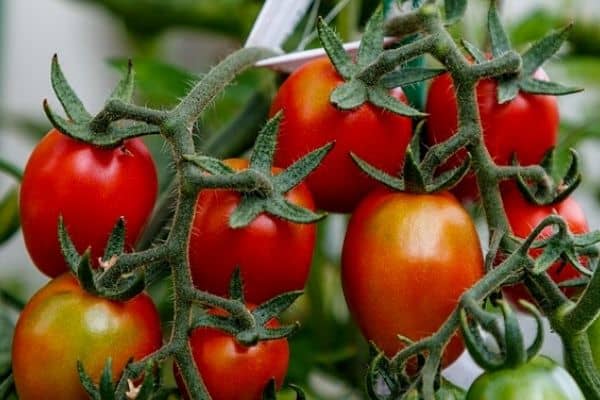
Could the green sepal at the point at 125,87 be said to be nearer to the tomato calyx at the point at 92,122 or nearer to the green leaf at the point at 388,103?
the tomato calyx at the point at 92,122

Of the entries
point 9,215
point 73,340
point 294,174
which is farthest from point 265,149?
point 9,215

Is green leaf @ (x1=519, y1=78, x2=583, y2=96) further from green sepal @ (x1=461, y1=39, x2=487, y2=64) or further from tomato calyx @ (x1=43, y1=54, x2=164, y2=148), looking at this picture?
tomato calyx @ (x1=43, y1=54, x2=164, y2=148)

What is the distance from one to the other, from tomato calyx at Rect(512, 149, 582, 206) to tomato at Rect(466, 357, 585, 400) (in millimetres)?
104

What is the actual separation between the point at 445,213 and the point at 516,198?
6 cm

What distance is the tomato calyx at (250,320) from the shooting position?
1.36 ft

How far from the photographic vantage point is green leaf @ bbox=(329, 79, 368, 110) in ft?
1.49

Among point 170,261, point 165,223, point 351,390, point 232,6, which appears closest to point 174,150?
point 170,261

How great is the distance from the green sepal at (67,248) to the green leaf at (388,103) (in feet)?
0.53

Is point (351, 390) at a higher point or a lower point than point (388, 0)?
lower

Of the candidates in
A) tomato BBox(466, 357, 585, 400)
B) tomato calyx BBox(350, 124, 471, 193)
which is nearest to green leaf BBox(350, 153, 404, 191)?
tomato calyx BBox(350, 124, 471, 193)

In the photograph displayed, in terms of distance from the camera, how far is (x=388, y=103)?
458 mm

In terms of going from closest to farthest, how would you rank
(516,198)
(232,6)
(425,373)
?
(425,373)
(516,198)
(232,6)

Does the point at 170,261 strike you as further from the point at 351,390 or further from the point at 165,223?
the point at 351,390

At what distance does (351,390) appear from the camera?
0.80m
